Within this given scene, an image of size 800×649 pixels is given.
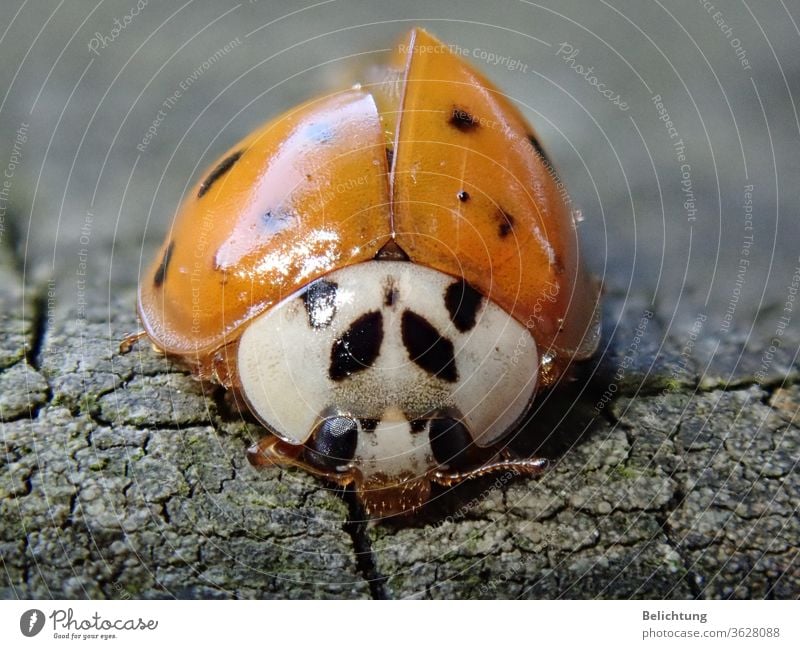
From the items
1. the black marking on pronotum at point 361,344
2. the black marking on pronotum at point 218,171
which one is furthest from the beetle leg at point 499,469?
the black marking on pronotum at point 218,171

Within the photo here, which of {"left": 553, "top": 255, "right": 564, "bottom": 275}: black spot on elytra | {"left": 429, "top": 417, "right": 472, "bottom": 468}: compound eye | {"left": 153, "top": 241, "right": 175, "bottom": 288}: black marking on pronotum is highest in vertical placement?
{"left": 153, "top": 241, "right": 175, "bottom": 288}: black marking on pronotum

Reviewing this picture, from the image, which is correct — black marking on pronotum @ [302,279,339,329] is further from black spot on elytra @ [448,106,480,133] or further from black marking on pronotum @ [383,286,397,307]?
black spot on elytra @ [448,106,480,133]

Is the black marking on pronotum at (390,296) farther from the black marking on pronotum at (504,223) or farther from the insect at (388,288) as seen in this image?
the black marking on pronotum at (504,223)

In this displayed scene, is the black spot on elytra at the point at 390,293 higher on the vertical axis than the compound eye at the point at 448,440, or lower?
higher

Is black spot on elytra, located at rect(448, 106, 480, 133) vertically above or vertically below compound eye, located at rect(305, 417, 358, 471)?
above

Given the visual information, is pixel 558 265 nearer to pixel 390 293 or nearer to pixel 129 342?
pixel 390 293

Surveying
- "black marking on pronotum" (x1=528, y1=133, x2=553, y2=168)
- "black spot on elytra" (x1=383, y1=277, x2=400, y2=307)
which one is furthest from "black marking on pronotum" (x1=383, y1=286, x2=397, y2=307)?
"black marking on pronotum" (x1=528, y1=133, x2=553, y2=168)

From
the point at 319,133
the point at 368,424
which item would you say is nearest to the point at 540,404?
the point at 368,424
